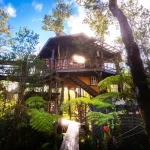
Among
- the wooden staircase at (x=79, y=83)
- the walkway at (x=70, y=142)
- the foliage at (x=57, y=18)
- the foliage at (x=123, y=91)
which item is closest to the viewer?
the walkway at (x=70, y=142)

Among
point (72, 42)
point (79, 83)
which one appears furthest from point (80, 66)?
point (72, 42)

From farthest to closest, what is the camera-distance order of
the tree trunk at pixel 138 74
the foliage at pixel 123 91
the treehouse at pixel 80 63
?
the treehouse at pixel 80 63 → the foliage at pixel 123 91 → the tree trunk at pixel 138 74

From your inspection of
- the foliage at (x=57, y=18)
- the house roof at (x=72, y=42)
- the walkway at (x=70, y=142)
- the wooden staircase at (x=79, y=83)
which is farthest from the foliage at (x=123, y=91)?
the foliage at (x=57, y=18)

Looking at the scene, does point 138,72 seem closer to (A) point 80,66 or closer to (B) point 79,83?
(B) point 79,83

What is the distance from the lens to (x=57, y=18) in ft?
84.1

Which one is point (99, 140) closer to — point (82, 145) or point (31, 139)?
point (82, 145)

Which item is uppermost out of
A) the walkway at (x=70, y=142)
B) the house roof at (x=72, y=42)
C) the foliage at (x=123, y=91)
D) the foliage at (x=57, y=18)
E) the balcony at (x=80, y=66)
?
the foliage at (x=57, y=18)

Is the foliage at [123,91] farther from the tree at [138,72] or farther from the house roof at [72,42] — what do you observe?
the house roof at [72,42]

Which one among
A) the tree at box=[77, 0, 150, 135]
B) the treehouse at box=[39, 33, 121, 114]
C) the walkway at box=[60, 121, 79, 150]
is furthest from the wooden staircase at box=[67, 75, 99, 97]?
the tree at box=[77, 0, 150, 135]

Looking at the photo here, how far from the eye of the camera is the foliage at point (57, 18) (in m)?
24.7


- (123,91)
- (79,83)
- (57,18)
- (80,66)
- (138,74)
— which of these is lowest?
(123,91)

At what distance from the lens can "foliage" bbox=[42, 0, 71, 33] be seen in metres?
24.7

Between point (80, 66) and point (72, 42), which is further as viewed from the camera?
point (72, 42)

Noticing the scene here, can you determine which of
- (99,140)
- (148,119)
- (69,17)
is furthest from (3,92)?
(69,17)
